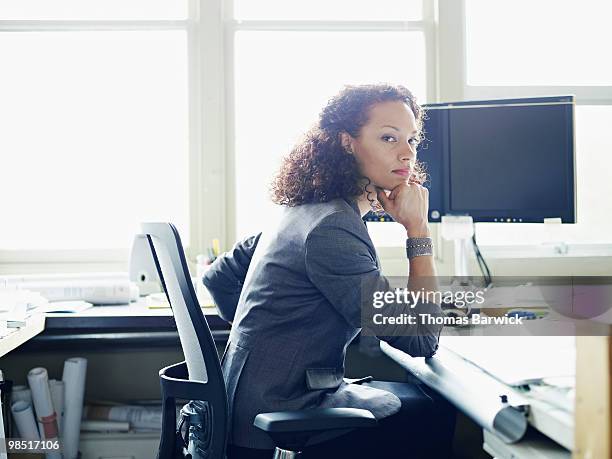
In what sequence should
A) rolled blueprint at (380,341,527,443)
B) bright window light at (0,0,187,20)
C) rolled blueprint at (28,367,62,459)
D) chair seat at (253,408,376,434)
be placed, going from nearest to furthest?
1. rolled blueprint at (380,341,527,443)
2. chair seat at (253,408,376,434)
3. rolled blueprint at (28,367,62,459)
4. bright window light at (0,0,187,20)

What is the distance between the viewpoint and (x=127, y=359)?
2617mm

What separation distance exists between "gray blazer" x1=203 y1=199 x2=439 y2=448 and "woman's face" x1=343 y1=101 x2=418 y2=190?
21cm

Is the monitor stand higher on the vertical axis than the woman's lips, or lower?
lower

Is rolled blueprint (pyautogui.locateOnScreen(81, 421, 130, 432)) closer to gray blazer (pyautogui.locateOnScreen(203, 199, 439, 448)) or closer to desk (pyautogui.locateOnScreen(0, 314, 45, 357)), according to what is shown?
desk (pyautogui.locateOnScreen(0, 314, 45, 357))

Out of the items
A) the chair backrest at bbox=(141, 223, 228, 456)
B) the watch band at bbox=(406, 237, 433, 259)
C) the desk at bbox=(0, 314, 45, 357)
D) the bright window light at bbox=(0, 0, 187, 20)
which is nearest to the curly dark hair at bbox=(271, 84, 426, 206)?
the watch band at bbox=(406, 237, 433, 259)

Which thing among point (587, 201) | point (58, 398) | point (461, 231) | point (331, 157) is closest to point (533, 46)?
point (587, 201)

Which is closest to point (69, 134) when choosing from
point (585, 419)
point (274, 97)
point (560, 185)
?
point (274, 97)

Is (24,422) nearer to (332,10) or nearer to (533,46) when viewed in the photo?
(332,10)

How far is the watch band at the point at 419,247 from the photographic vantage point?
1602 mm

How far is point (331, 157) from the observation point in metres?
1.62

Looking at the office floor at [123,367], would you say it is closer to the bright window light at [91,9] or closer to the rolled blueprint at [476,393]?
the rolled blueprint at [476,393]

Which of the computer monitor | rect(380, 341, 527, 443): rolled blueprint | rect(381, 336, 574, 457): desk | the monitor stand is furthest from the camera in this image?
the monitor stand

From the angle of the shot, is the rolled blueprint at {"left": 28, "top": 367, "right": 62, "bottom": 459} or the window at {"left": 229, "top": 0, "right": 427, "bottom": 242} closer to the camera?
the rolled blueprint at {"left": 28, "top": 367, "right": 62, "bottom": 459}

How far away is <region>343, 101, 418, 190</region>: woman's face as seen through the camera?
5.44 ft
